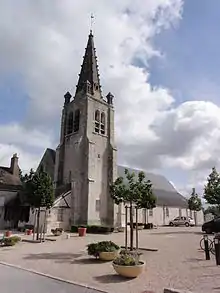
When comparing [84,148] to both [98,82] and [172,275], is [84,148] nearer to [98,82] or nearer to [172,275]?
[98,82]

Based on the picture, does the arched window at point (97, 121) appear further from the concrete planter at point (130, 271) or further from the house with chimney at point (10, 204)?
the concrete planter at point (130, 271)

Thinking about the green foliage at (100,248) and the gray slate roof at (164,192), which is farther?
the gray slate roof at (164,192)

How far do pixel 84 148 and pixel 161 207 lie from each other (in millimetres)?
18827

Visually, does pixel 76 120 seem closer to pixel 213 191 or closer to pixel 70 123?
pixel 70 123

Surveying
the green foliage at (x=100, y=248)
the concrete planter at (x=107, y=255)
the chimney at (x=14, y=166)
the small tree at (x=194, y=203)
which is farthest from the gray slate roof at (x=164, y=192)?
the concrete planter at (x=107, y=255)

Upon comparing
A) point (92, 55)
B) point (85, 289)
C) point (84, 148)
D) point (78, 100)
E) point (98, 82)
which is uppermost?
point (92, 55)

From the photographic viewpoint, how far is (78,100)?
145 feet

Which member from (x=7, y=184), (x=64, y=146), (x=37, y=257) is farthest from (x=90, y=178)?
(x=37, y=257)

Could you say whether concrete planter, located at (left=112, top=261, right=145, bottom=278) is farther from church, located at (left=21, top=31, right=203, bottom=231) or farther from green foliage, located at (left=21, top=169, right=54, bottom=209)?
church, located at (left=21, top=31, right=203, bottom=231)

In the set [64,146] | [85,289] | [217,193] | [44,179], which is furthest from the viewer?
[64,146]

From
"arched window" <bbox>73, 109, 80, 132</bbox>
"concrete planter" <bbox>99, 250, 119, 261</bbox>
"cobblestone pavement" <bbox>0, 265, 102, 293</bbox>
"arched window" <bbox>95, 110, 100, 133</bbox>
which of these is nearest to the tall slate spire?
"arched window" <bbox>95, 110, 100, 133</bbox>

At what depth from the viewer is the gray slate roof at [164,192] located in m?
52.7

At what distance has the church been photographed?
123 feet

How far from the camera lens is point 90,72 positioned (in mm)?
47375
